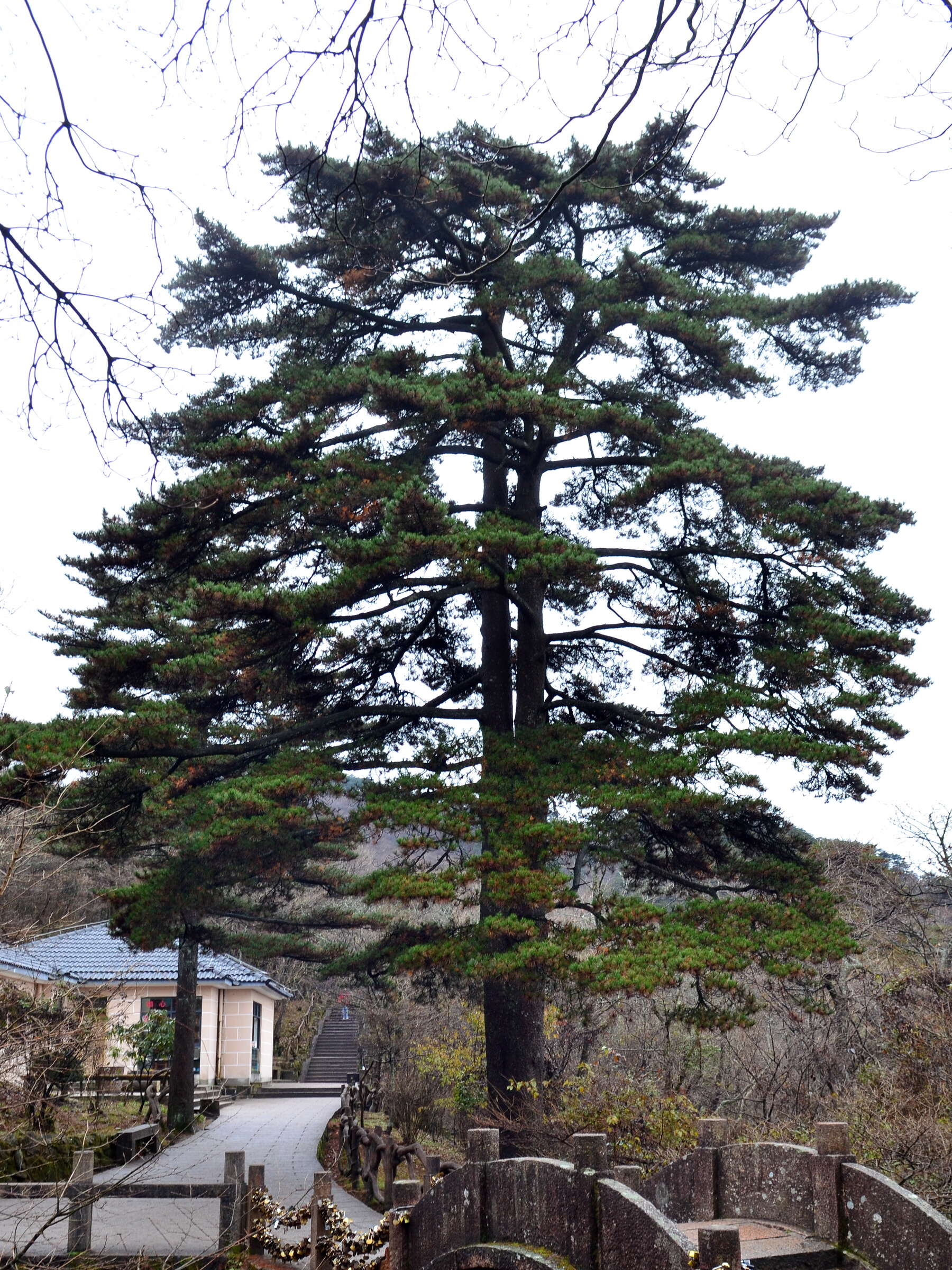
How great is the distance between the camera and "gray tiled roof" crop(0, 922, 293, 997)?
90.8ft

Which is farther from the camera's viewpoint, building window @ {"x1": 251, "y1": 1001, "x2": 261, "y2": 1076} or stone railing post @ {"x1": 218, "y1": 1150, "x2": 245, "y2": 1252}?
building window @ {"x1": 251, "y1": 1001, "x2": 261, "y2": 1076}

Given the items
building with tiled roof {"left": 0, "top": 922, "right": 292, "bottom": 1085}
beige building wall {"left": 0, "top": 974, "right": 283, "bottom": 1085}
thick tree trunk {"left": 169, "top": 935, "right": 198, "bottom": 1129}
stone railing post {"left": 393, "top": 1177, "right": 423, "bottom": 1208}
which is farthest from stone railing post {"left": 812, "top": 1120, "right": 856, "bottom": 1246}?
beige building wall {"left": 0, "top": 974, "right": 283, "bottom": 1085}

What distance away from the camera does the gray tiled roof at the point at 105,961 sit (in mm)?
27672

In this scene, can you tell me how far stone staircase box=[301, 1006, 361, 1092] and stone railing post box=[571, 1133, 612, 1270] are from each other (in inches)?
1255

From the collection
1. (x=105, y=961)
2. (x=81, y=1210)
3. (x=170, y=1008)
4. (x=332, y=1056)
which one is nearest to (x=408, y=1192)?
(x=81, y=1210)

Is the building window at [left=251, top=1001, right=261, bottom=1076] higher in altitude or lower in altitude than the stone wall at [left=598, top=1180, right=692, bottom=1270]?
lower

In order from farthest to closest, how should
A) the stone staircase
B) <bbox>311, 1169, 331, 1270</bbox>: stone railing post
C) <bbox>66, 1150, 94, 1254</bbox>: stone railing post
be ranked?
the stone staircase → <bbox>311, 1169, 331, 1270</bbox>: stone railing post → <bbox>66, 1150, 94, 1254</bbox>: stone railing post

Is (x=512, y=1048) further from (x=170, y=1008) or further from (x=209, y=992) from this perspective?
(x=209, y=992)

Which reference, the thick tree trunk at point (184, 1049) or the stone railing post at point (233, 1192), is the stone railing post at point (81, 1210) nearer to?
the stone railing post at point (233, 1192)

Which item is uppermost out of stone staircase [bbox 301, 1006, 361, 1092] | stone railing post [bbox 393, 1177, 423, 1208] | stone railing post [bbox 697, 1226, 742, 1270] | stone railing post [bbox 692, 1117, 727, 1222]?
stone railing post [bbox 697, 1226, 742, 1270]

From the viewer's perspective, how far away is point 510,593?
14742mm

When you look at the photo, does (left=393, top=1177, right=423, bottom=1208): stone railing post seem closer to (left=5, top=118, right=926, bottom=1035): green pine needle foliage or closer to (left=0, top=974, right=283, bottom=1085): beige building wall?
(left=5, top=118, right=926, bottom=1035): green pine needle foliage

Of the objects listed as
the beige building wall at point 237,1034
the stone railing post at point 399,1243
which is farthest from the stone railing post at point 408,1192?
the beige building wall at point 237,1034

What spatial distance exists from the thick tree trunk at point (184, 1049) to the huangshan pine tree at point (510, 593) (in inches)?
234
